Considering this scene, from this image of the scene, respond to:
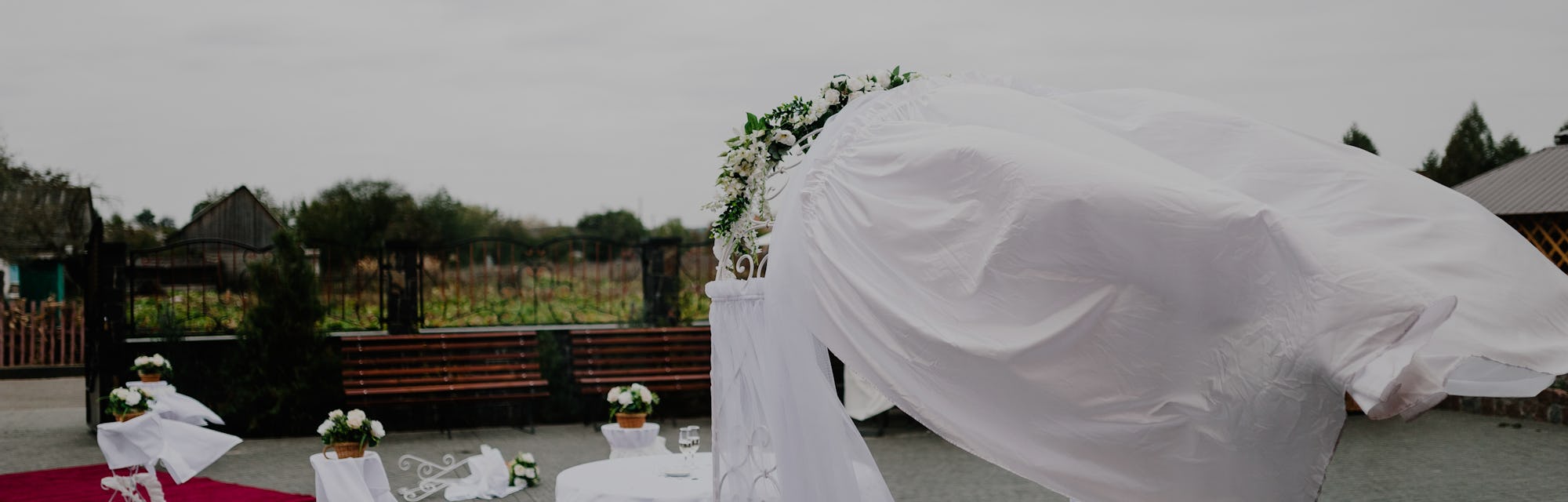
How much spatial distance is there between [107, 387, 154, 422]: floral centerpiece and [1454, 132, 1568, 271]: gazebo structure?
12257 millimetres

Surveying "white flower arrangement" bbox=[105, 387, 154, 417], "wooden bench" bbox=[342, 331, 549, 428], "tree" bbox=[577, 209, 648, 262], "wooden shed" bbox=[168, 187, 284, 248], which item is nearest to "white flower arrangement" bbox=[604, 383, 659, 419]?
"white flower arrangement" bbox=[105, 387, 154, 417]

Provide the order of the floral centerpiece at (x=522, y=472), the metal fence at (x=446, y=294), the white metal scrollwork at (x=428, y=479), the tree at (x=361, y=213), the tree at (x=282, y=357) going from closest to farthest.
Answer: the white metal scrollwork at (x=428, y=479) < the floral centerpiece at (x=522, y=472) < the tree at (x=282, y=357) < the metal fence at (x=446, y=294) < the tree at (x=361, y=213)

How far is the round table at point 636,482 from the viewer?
17.3 ft

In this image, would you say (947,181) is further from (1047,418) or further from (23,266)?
(23,266)

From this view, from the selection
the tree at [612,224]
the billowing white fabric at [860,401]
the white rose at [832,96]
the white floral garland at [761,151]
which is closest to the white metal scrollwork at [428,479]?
the billowing white fabric at [860,401]

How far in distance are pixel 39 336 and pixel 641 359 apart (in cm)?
1295

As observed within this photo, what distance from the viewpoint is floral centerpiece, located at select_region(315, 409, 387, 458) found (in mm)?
6281

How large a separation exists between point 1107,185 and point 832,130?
1.39 meters

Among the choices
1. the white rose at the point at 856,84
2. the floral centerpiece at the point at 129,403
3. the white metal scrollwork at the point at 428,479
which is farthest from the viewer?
the white metal scrollwork at the point at 428,479

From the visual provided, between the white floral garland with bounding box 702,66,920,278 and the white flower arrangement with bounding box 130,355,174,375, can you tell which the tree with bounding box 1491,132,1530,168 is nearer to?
the white floral garland with bounding box 702,66,920,278

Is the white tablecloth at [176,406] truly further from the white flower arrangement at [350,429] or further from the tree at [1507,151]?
the tree at [1507,151]

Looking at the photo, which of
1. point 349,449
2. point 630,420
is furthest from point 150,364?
point 630,420

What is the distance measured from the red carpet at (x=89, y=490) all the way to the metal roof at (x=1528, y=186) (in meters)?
11.3

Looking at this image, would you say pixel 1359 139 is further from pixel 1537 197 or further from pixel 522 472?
pixel 522 472
